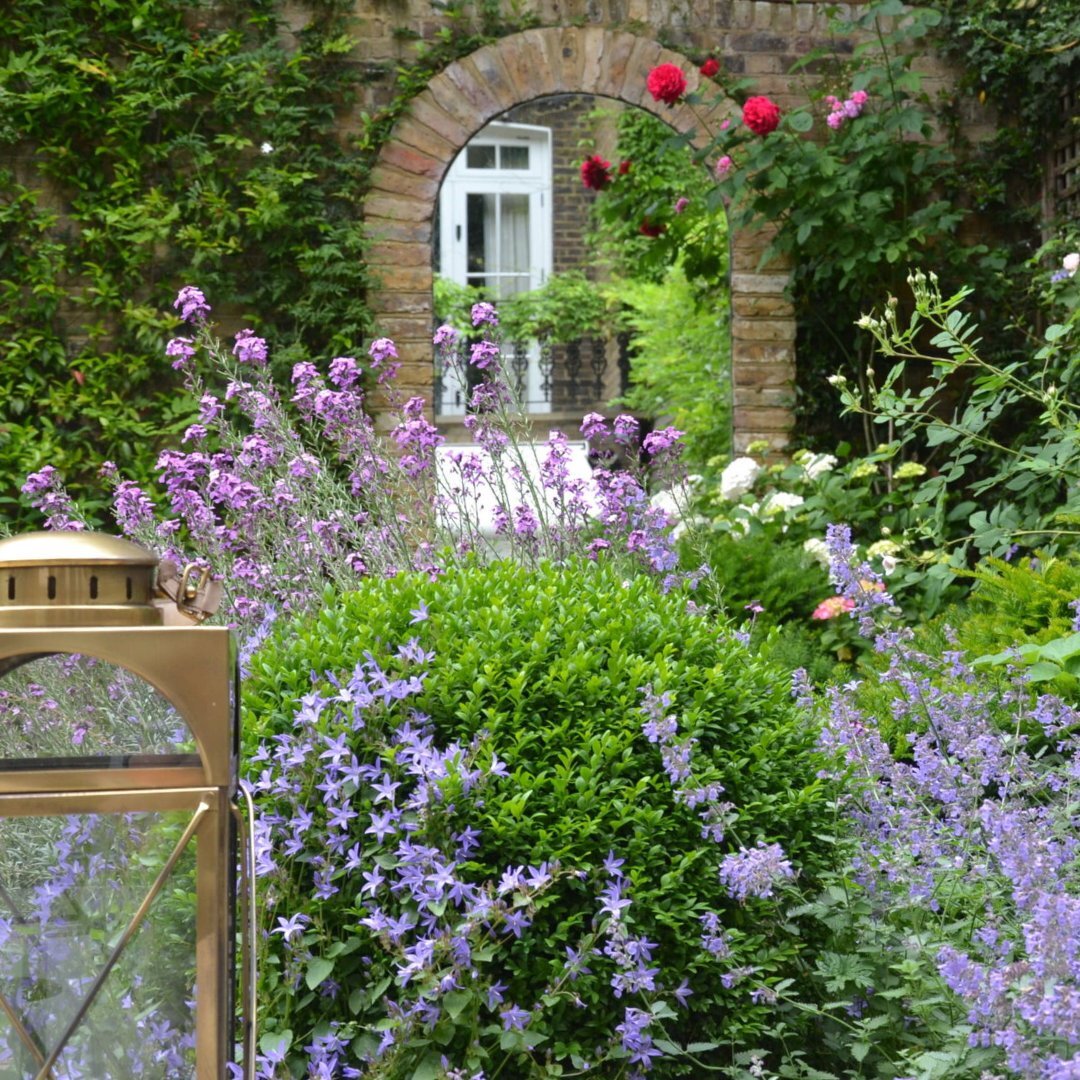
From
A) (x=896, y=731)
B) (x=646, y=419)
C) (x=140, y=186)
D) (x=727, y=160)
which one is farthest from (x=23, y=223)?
(x=646, y=419)

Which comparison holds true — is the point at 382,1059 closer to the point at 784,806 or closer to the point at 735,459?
the point at 784,806

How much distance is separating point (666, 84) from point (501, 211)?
7792 millimetres

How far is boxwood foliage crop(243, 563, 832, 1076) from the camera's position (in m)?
1.67

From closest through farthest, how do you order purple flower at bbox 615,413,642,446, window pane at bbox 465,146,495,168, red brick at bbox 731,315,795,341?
purple flower at bbox 615,413,642,446, red brick at bbox 731,315,795,341, window pane at bbox 465,146,495,168

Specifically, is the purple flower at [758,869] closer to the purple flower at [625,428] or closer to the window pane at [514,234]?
the purple flower at [625,428]

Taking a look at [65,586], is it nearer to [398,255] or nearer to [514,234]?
[398,255]

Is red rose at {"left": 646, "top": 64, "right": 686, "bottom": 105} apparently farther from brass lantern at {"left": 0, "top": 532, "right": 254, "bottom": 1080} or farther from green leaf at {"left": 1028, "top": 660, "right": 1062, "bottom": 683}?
brass lantern at {"left": 0, "top": 532, "right": 254, "bottom": 1080}

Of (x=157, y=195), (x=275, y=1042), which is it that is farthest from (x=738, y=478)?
(x=275, y=1042)

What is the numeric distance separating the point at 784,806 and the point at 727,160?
14.2 feet

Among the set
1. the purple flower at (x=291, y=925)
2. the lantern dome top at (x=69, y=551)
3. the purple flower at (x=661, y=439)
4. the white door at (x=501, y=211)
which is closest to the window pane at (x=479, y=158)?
the white door at (x=501, y=211)

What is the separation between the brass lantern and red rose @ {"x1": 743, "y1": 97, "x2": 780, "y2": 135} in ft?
15.7

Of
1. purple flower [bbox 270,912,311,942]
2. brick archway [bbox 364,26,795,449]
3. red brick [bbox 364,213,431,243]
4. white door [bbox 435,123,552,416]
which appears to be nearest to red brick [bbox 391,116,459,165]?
brick archway [bbox 364,26,795,449]

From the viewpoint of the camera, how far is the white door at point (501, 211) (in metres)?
12.8

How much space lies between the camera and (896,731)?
274 centimetres
